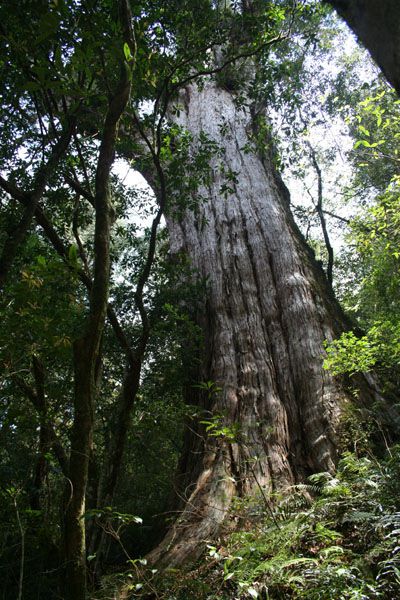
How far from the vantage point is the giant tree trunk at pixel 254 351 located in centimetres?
411

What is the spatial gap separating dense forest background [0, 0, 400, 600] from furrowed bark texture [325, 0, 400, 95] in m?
0.02

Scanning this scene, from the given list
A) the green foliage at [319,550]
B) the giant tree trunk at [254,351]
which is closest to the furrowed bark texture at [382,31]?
the green foliage at [319,550]

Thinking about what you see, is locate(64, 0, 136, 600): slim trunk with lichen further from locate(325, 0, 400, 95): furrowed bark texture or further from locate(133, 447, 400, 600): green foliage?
locate(325, 0, 400, 95): furrowed bark texture

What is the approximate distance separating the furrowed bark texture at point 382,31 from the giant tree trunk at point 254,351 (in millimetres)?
2401

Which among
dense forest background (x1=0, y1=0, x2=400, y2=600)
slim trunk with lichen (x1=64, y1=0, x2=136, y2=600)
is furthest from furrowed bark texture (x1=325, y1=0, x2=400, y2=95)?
slim trunk with lichen (x1=64, y1=0, x2=136, y2=600)

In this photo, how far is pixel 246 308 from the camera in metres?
6.04

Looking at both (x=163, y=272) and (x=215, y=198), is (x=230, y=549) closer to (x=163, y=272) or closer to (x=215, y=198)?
(x=163, y=272)

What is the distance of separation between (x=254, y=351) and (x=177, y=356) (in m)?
0.97

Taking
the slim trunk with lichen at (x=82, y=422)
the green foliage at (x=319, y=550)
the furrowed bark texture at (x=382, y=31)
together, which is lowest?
the green foliage at (x=319, y=550)

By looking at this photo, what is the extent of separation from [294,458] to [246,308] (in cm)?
215

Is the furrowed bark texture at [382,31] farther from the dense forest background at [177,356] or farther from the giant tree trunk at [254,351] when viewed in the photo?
the giant tree trunk at [254,351]

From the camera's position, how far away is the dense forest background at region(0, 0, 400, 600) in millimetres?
2607

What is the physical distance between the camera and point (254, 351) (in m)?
5.48

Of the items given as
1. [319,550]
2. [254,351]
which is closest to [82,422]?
[319,550]
